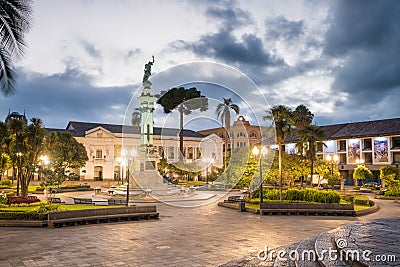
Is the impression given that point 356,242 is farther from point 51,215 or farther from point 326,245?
point 51,215

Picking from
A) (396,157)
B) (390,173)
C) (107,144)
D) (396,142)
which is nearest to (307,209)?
(390,173)

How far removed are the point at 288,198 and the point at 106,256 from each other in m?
16.4

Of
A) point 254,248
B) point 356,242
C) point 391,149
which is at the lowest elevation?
point 254,248

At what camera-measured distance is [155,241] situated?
12562 mm

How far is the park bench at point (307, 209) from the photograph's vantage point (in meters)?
20.4

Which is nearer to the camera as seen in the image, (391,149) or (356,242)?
(356,242)

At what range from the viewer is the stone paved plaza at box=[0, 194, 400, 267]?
9.92 meters

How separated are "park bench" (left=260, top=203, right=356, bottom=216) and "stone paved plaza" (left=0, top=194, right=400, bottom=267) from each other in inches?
67.5

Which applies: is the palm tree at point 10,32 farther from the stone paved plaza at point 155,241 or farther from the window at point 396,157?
the window at point 396,157

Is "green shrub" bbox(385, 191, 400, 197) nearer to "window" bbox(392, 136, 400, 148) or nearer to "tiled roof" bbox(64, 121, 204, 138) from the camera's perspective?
"window" bbox(392, 136, 400, 148)

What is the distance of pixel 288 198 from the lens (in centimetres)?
2417

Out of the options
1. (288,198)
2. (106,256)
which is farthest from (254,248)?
(288,198)

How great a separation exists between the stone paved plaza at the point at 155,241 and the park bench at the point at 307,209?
1.72 metres

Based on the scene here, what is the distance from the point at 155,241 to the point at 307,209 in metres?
11.2
